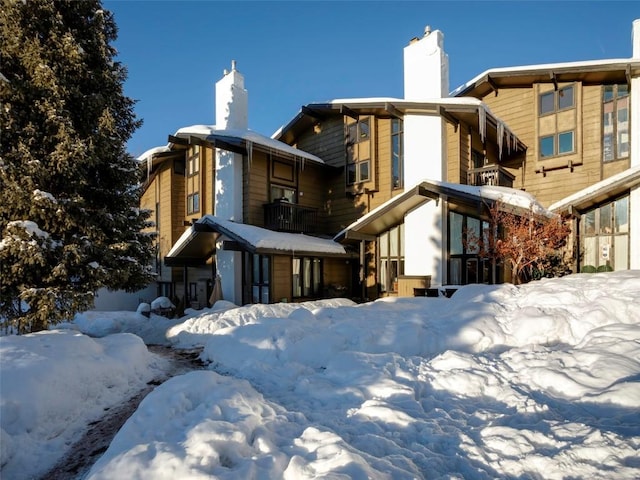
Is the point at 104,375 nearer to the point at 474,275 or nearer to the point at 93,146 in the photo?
the point at 93,146

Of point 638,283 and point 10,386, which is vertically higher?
point 638,283

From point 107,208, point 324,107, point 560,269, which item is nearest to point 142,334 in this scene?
point 107,208

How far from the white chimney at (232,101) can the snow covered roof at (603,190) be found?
13.3 meters

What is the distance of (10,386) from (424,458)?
4808 mm

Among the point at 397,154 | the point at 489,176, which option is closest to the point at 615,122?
the point at 489,176

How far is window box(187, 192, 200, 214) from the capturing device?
1628cm

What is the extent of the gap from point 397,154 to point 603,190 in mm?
7196

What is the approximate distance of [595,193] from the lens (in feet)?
32.0

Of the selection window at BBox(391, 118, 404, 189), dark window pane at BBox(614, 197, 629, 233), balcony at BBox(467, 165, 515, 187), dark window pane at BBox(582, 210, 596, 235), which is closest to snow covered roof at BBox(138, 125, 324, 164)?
window at BBox(391, 118, 404, 189)

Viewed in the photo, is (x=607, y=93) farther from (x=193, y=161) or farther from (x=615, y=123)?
(x=193, y=161)

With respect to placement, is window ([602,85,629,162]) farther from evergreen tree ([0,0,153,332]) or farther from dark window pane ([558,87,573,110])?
evergreen tree ([0,0,153,332])

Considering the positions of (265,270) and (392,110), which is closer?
(265,270)

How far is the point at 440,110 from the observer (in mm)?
12727

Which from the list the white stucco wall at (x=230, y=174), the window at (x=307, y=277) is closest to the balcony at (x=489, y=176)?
the window at (x=307, y=277)
